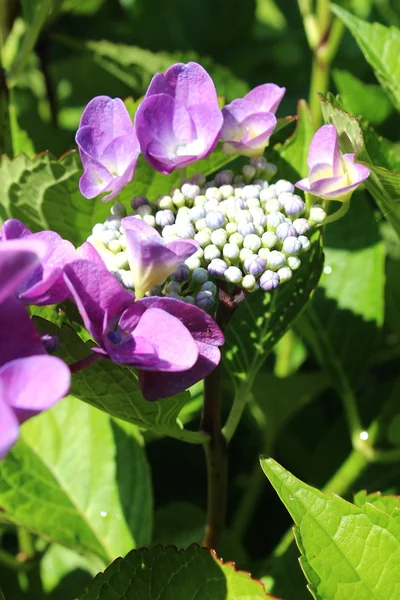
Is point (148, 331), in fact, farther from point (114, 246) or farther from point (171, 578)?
point (171, 578)

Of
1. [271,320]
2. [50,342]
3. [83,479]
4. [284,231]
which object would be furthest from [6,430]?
[83,479]

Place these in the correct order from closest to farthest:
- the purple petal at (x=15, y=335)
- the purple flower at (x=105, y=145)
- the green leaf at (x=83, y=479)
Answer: the purple petal at (x=15, y=335), the purple flower at (x=105, y=145), the green leaf at (x=83, y=479)

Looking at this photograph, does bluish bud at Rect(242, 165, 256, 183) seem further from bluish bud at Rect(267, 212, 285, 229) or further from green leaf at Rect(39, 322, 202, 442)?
green leaf at Rect(39, 322, 202, 442)

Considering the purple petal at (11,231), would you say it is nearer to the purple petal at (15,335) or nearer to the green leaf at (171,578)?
the purple petal at (15,335)

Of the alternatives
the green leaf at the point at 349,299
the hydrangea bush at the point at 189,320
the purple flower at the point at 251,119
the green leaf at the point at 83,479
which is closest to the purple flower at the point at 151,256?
the hydrangea bush at the point at 189,320

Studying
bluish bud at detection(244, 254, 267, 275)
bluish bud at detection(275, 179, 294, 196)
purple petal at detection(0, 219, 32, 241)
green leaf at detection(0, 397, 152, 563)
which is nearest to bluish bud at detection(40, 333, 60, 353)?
purple petal at detection(0, 219, 32, 241)
